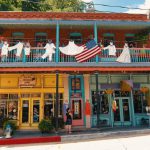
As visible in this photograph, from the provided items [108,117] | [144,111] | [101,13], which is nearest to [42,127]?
[108,117]

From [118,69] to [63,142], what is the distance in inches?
259

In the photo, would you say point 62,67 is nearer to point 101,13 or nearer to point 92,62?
point 92,62

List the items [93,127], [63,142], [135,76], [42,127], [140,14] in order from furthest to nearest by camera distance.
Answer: [140,14], [135,76], [93,127], [42,127], [63,142]

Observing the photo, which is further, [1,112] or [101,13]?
[101,13]

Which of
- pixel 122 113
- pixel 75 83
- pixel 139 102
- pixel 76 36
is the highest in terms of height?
pixel 76 36

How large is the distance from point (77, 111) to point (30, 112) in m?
3.68

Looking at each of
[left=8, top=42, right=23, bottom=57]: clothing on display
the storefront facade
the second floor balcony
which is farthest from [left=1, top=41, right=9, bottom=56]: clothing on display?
the storefront facade

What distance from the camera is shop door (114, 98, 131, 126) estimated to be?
22978 millimetres

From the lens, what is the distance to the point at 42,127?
1980 cm

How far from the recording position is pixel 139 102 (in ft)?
77.6

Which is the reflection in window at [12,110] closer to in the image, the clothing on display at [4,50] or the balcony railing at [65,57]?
the balcony railing at [65,57]

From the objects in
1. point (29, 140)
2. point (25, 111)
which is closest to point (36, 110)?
point (25, 111)

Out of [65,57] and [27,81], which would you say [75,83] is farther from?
[27,81]

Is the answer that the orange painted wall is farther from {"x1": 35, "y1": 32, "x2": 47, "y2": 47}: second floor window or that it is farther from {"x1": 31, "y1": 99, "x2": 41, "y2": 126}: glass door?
{"x1": 31, "y1": 99, "x2": 41, "y2": 126}: glass door
